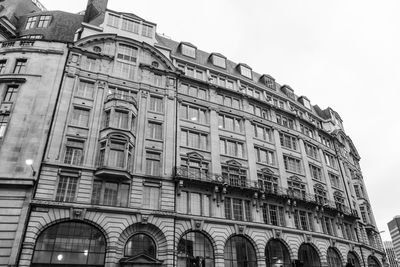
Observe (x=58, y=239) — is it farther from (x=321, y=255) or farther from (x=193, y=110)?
(x=321, y=255)

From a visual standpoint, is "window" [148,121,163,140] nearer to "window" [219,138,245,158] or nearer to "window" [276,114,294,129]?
"window" [219,138,245,158]

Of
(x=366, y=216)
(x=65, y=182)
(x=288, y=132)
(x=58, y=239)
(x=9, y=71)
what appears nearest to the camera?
(x=58, y=239)

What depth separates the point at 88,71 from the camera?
3027 centimetres

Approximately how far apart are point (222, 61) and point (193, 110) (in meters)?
11.9

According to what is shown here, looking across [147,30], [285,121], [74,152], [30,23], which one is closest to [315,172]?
[285,121]

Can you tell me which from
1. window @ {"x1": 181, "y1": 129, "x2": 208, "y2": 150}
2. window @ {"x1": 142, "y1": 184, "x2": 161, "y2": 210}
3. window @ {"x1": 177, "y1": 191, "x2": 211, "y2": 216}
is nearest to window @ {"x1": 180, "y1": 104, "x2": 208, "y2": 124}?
window @ {"x1": 181, "y1": 129, "x2": 208, "y2": 150}

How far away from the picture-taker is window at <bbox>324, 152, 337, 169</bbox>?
44.7m

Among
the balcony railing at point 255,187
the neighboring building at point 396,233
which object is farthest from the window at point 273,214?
the neighboring building at point 396,233

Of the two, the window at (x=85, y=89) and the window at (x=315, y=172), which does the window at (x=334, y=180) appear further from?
the window at (x=85, y=89)

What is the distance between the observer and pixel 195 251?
83.9 ft

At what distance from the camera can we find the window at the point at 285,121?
41.2 metres

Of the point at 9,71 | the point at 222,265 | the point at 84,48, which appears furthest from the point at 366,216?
the point at 9,71

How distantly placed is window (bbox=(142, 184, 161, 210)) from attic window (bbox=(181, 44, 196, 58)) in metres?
20.2

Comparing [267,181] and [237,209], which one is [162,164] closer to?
[237,209]
